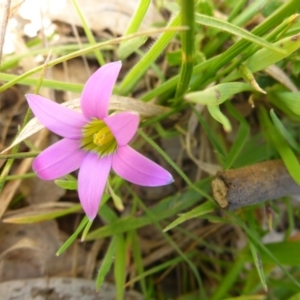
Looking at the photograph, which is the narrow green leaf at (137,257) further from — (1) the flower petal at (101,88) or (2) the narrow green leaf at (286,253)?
(1) the flower petal at (101,88)

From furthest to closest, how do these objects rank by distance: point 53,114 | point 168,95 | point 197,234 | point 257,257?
point 197,234
point 168,95
point 257,257
point 53,114

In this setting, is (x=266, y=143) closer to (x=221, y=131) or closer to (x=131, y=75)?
(x=221, y=131)

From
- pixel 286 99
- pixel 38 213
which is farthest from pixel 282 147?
pixel 38 213

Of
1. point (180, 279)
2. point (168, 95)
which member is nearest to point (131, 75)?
point (168, 95)

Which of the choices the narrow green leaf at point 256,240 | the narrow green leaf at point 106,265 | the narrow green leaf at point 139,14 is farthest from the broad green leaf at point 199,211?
the narrow green leaf at point 139,14

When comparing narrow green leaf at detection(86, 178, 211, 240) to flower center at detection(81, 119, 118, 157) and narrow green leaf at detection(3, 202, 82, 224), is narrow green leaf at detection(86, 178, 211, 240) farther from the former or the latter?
flower center at detection(81, 119, 118, 157)

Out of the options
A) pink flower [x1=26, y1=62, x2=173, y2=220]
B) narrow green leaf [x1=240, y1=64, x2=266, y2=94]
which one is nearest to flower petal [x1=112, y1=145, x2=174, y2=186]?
pink flower [x1=26, y1=62, x2=173, y2=220]

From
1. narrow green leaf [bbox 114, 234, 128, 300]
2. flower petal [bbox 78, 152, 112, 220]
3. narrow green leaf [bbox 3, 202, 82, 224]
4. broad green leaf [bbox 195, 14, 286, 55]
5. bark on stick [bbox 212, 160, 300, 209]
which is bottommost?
narrow green leaf [bbox 114, 234, 128, 300]
